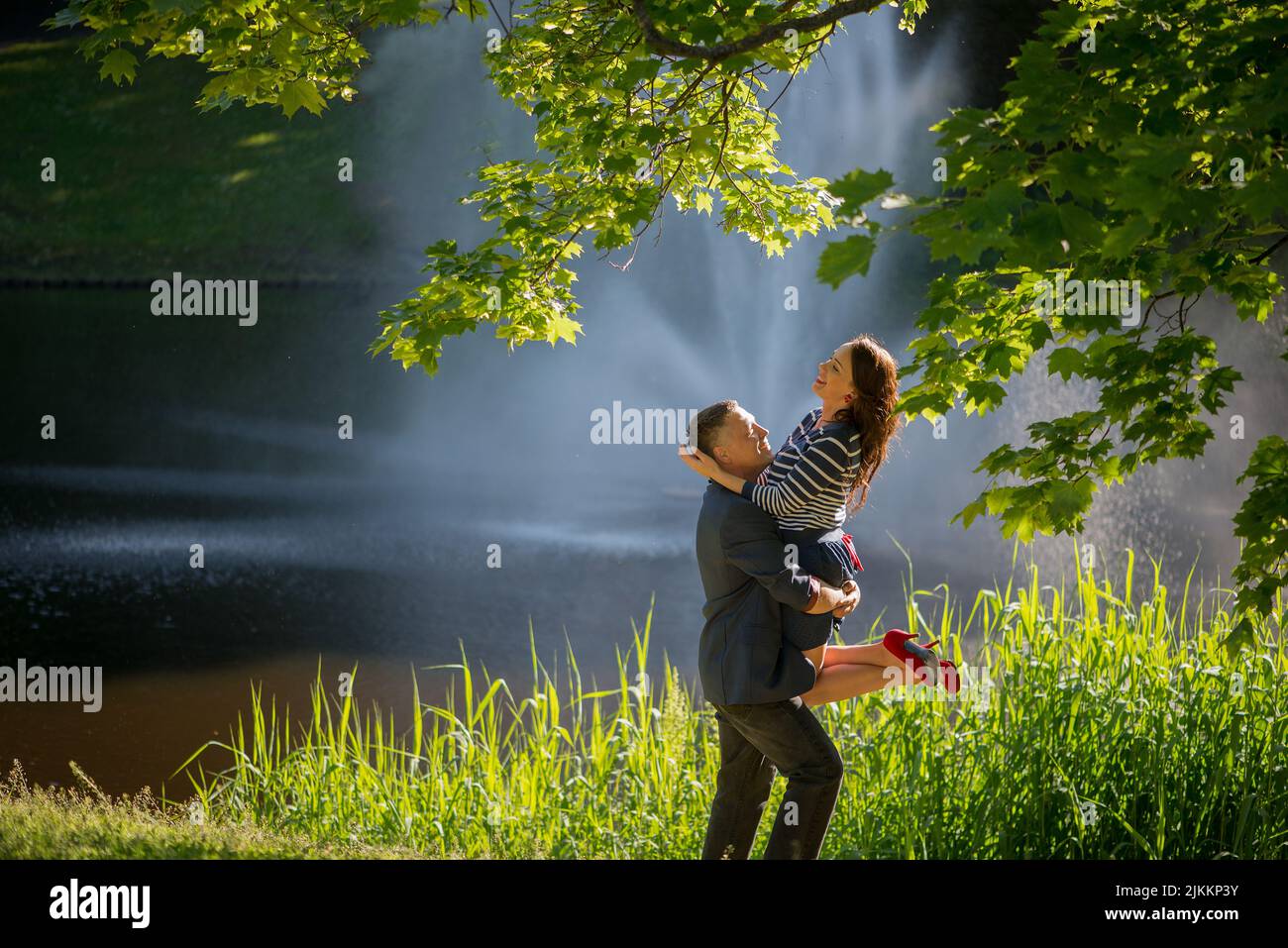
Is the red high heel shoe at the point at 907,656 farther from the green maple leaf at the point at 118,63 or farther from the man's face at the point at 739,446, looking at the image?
the green maple leaf at the point at 118,63

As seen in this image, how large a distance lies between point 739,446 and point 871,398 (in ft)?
1.09

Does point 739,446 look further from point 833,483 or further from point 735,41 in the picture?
point 735,41

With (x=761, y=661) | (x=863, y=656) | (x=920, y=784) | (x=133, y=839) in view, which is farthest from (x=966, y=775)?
(x=133, y=839)

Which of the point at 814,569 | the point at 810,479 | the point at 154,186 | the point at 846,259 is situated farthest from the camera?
the point at 154,186

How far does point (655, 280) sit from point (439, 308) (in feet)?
40.4

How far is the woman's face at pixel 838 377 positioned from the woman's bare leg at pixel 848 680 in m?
0.66

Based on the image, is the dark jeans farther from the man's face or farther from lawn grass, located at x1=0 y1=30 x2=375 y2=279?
lawn grass, located at x1=0 y1=30 x2=375 y2=279

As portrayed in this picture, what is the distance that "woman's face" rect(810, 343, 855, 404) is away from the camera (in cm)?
271

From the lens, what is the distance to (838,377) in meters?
2.71

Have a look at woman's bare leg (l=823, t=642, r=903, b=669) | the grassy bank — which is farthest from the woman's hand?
the grassy bank

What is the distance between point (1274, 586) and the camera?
2773 millimetres

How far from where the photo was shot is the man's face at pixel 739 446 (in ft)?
9.14
